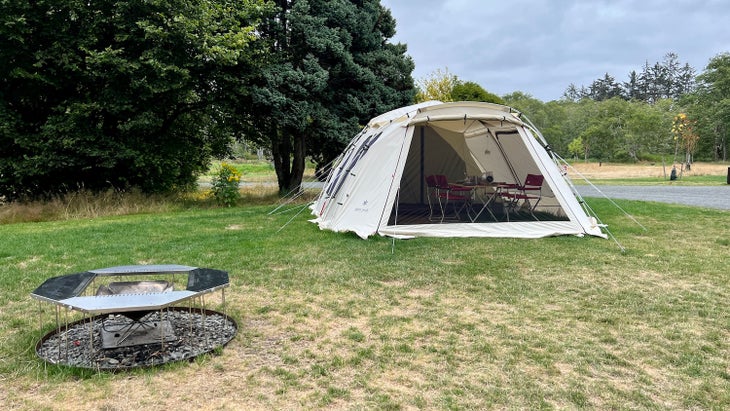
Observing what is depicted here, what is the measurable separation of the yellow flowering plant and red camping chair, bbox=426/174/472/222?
15.8ft

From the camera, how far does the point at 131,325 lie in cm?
319

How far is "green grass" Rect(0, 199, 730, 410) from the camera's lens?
2.40 meters

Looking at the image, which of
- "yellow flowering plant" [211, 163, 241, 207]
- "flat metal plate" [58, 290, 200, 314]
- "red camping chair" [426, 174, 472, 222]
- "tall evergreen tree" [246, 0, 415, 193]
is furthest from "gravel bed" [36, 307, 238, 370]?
"tall evergreen tree" [246, 0, 415, 193]

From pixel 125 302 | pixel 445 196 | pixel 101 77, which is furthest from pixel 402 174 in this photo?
pixel 101 77

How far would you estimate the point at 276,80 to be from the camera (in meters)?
10.3

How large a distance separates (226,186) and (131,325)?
7852 mm

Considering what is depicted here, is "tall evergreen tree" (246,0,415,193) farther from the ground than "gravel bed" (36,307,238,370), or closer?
farther from the ground

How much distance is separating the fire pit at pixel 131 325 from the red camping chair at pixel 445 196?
4.89 meters

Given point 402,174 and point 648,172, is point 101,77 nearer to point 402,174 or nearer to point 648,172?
point 402,174

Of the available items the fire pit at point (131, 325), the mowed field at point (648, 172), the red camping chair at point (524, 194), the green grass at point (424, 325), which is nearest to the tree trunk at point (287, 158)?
the red camping chair at point (524, 194)

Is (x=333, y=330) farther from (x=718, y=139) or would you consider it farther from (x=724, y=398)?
(x=718, y=139)

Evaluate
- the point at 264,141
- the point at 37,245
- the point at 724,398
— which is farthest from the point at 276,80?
the point at 724,398

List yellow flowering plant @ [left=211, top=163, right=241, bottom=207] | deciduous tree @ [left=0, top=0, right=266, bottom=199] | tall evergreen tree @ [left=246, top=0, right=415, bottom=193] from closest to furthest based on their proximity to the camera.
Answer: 1. deciduous tree @ [left=0, top=0, right=266, bottom=199]
2. tall evergreen tree @ [left=246, top=0, right=415, bottom=193]
3. yellow flowering plant @ [left=211, top=163, right=241, bottom=207]

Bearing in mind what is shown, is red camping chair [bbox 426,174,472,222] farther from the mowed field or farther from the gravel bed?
the mowed field
